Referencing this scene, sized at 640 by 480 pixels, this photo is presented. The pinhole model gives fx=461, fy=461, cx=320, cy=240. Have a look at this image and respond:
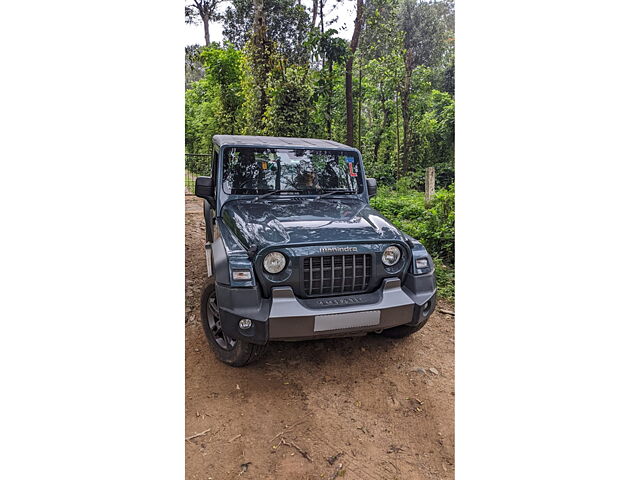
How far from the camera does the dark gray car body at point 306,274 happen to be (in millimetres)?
2541

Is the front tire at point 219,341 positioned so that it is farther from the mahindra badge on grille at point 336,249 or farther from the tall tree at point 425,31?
the tall tree at point 425,31

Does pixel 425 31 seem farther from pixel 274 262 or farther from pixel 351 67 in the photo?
pixel 274 262

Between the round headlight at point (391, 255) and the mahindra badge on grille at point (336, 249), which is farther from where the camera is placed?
the round headlight at point (391, 255)

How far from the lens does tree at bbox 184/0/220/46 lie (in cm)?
273

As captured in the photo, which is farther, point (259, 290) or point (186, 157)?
point (186, 157)

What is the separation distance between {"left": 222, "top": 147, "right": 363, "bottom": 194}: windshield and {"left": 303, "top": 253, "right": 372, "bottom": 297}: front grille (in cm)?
78

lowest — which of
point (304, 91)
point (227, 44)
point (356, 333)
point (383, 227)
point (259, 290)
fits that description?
point (356, 333)

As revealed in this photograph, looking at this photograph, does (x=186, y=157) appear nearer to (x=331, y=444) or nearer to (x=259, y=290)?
(x=259, y=290)

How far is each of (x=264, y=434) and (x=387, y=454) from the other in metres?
0.64

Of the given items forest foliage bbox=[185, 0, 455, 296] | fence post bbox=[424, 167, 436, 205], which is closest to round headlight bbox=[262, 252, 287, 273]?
forest foliage bbox=[185, 0, 455, 296]

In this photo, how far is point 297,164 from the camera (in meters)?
3.24

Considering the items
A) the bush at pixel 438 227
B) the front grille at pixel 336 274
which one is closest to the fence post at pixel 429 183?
the bush at pixel 438 227

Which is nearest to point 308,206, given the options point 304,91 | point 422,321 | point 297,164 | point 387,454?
point 297,164

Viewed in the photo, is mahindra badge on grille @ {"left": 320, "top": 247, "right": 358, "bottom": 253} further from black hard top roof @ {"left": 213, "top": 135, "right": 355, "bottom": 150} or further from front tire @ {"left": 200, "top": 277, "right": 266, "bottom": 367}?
black hard top roof @ {"left": 213, "top": 135, "right": 355, "bottom": 150}
